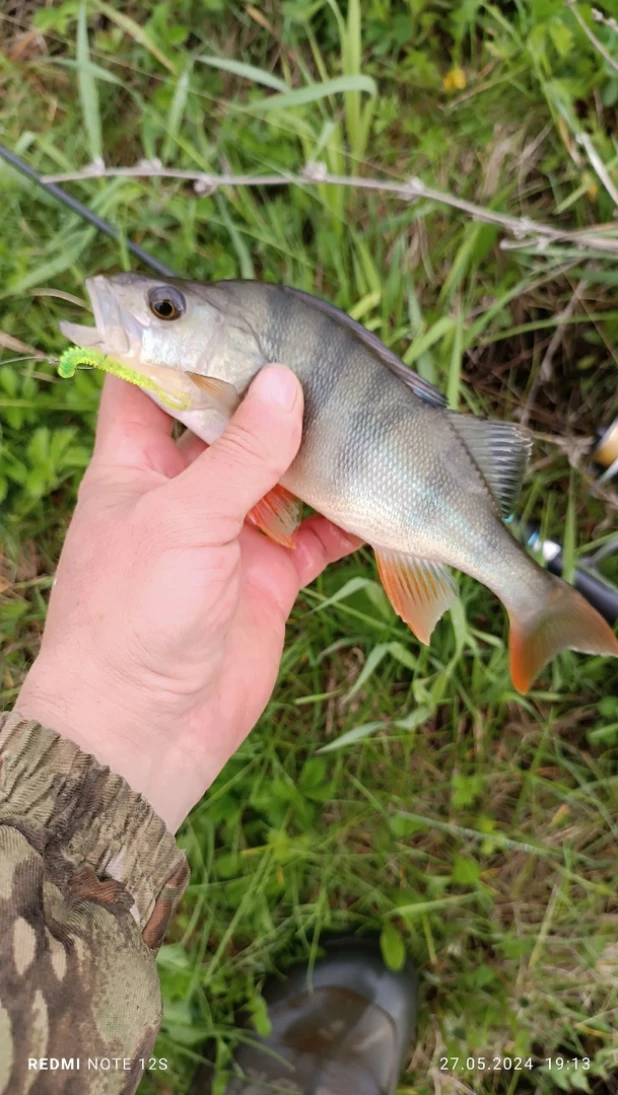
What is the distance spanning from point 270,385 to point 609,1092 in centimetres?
242

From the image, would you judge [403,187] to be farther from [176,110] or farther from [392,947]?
[392,947]

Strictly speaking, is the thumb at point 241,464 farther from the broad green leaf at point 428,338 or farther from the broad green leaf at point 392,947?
the broad green leaf at point 392,947

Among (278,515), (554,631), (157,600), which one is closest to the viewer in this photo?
(157,600)

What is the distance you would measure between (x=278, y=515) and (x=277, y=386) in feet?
1.31

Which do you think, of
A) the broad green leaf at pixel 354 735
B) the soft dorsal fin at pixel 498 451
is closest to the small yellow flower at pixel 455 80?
the soft dorsal fin at pixel 498 451

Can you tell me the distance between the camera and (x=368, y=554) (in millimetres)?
2434

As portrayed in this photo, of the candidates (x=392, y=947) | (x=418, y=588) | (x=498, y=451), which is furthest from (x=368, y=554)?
(x=392, y=947)

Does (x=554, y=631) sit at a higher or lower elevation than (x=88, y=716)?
higher

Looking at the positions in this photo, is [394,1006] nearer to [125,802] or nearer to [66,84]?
[125,802]

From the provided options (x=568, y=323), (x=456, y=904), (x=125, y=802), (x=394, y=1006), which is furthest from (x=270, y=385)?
(x=394, y=1006)

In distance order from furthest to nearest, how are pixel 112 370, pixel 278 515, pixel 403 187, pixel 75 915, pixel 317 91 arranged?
pixel 317 91 → pixel 403 187 → pixel 278 515 → pixel 112 370 → pixel 75 915

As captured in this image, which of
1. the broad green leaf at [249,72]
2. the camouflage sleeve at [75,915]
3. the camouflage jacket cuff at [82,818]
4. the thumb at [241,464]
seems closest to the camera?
the camouflage sleeve at [75,915]

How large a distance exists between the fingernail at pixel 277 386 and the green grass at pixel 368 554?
646mm
